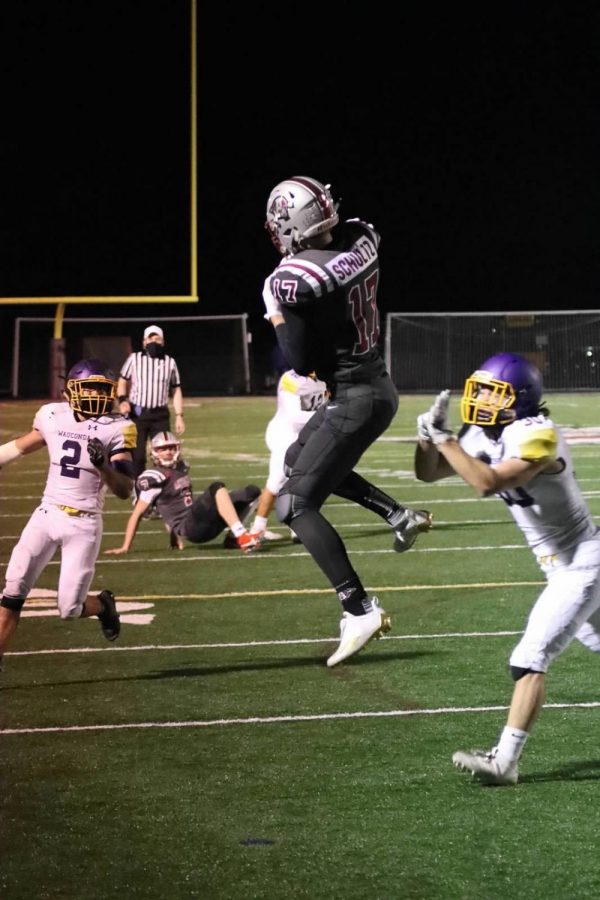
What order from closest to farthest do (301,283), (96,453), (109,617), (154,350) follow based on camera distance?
(301,283) < (96,453) < (109,617) < (154,350)

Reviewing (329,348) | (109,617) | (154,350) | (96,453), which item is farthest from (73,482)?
(154,350)

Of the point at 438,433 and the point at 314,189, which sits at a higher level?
the point at 314,189

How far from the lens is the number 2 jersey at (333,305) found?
592 cm

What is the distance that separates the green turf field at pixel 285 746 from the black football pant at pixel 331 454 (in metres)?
0.72

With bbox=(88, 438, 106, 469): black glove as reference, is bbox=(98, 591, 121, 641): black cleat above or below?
below

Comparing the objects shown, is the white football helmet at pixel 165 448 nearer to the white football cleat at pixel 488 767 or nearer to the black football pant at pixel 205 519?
the black football pant at pixel 205 519

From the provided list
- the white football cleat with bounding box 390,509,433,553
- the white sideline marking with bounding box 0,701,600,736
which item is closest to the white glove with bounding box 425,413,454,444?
the white sideline marking with bounding box 0,701,600,736

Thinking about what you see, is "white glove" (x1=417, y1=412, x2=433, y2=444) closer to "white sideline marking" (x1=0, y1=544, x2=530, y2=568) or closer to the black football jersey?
"white sideline marking" (x1=0, y1=544, x2=530, y2=568)

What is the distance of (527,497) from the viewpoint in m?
5.10

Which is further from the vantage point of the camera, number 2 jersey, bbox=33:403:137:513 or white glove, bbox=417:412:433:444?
number 2 jersey, bbox=33:403:137:513

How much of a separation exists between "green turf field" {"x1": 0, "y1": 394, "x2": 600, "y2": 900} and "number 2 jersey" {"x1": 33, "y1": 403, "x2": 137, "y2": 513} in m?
0.88

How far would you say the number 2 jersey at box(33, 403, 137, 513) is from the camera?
22.6 feet

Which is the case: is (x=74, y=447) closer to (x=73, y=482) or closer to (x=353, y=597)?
(x=73, y=482)

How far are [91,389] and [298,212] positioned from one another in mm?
1410
